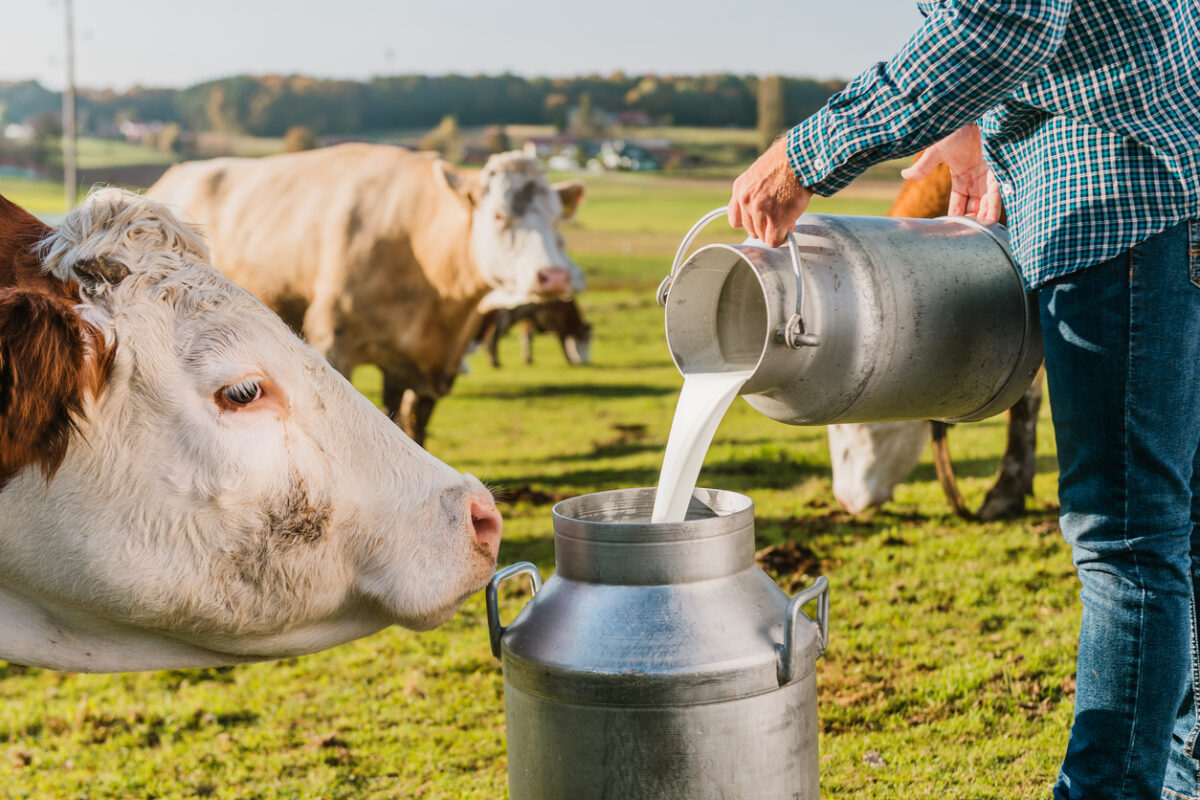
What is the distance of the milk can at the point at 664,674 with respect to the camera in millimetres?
1816

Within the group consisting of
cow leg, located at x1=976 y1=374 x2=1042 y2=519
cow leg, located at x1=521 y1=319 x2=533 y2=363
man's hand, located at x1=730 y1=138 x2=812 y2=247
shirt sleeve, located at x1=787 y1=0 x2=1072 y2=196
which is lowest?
cow leg, located at x1=521 y1=319 x2=533 y2=363

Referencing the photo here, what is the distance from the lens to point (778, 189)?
209 cm

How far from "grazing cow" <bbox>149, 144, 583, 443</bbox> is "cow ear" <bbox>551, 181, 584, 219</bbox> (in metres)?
0.69

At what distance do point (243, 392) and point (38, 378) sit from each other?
12.0 inches

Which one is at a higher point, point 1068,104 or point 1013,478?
point 1068,104

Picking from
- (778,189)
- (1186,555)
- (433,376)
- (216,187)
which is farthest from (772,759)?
(216,187)

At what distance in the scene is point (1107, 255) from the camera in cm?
194

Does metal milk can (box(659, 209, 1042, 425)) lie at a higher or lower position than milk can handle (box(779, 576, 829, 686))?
higher

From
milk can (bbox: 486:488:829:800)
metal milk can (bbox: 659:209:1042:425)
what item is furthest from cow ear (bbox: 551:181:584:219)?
milk can (bbox: 486:488:829:800)

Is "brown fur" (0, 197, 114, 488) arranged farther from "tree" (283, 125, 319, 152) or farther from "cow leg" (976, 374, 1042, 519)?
"tree" (283, 125, 319, 152)

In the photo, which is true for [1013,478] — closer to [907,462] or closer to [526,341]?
[907,462]

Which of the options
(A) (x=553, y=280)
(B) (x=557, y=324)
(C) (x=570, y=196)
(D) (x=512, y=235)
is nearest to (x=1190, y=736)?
(A) (x=553, y=280)

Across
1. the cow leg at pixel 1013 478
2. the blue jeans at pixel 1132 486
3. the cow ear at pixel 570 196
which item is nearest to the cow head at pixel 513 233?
the cow ear at pixel 570 196

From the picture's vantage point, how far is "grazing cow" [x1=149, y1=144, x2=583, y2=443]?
22.9 ft
